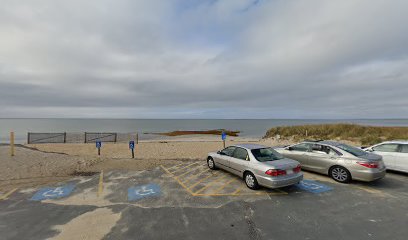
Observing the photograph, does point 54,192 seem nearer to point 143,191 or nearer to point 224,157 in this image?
point 143,191

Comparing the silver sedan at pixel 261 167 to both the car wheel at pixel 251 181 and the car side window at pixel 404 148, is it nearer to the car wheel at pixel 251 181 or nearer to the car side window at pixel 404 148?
the car wheel at pixel 251 181

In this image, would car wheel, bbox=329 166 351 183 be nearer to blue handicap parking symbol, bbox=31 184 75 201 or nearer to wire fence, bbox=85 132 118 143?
blue handicap parking symbol, bbox=31 184 75 201

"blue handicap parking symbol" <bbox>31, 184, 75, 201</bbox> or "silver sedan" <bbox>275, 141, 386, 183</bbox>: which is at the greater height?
"silver sedan" <bbox>275, 141, 386, 183</bbox>

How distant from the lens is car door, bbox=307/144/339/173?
768cm

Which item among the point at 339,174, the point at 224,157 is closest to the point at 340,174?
the point at 339,174

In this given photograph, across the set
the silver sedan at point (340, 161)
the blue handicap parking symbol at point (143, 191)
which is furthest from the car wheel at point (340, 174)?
the blue handicap parking symbol at point (143, 191)

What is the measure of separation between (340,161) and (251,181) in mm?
3600

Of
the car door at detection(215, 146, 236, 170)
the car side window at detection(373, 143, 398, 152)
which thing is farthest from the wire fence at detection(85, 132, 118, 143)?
the car side window at detection(373, 143, 398, 152)

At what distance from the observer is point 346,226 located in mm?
4430

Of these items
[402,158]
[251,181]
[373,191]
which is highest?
[402,158]

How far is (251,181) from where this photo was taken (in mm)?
6723

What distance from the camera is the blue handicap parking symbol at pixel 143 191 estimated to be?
619 centimetres

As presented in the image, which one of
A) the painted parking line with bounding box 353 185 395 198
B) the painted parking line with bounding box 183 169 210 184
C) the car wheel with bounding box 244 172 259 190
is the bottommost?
the painted parking line with bounding box 353 185 395 198

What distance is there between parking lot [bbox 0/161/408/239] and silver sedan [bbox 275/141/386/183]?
0.40 metres
